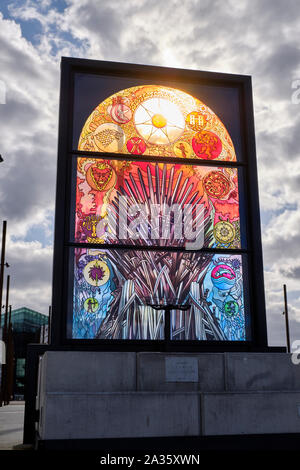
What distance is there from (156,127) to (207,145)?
1.35 m

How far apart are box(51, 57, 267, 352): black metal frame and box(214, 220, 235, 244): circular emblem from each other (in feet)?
1.01

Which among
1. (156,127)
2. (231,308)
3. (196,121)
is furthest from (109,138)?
(231,308)

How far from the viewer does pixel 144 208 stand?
12703mm

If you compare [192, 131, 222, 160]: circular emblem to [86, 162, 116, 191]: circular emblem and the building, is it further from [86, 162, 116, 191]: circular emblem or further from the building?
the building

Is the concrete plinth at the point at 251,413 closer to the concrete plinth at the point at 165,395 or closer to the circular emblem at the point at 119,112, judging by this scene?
the concrete plinth at the point at 165,395

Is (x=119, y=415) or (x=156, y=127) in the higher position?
(x=156, y=127)

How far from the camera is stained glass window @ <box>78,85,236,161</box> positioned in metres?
13.0

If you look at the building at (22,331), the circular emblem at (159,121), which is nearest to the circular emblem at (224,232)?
the circular emblem at (159,121)

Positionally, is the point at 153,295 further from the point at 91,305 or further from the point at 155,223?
the point at 155,223

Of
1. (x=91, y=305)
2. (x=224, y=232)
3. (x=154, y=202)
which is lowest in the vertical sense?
(x=91, y=305)

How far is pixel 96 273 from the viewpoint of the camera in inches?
477

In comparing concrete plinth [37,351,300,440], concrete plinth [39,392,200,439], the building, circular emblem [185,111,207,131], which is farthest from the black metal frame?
the building

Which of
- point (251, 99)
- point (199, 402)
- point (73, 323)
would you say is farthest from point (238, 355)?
point (251, 99)

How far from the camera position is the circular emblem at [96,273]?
12.0 m
